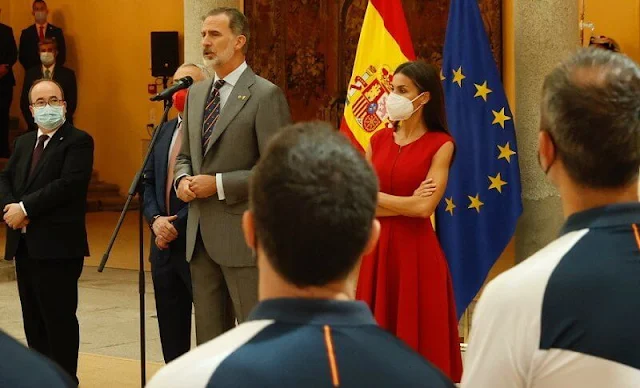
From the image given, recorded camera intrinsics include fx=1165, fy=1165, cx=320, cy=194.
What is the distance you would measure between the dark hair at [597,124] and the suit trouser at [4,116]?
13.9 metres

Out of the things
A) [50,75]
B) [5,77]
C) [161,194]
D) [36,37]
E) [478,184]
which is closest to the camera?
[161,194]

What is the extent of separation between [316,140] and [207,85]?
3.38 m

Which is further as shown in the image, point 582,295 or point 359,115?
point 359,115

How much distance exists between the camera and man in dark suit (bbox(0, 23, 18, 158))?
15.0 metres

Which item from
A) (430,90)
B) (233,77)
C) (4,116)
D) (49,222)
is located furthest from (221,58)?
(4,116)

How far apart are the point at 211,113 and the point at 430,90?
36.2 inches

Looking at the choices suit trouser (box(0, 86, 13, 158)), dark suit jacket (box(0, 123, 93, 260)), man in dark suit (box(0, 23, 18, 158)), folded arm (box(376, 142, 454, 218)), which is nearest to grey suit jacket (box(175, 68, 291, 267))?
folded arm (box(376, 142, 454, 218))

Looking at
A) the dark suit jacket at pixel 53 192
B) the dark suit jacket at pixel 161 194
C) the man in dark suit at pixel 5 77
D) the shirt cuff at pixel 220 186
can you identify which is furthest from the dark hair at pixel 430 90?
the man in dark suit at pixel 5 77

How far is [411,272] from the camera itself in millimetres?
4766

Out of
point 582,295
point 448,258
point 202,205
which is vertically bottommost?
point 448,258

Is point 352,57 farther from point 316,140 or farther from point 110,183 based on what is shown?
point 316,140

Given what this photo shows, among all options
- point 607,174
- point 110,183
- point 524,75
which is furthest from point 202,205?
point 110,183

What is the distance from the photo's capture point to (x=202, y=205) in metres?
4.85

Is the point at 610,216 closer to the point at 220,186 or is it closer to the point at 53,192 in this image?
the point at 220,186
